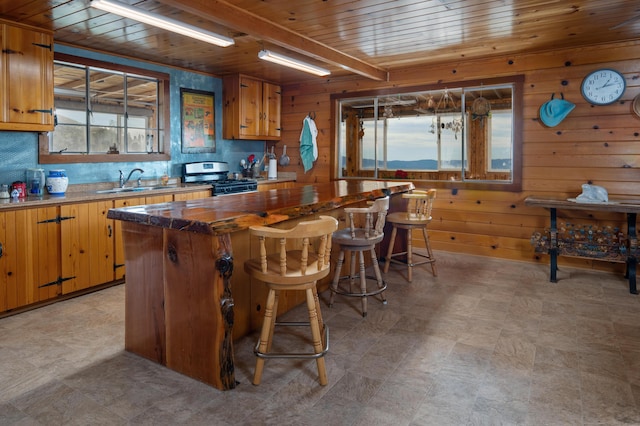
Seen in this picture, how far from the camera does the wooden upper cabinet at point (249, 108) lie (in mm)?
5754

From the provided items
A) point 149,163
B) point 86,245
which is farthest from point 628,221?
point 149,163

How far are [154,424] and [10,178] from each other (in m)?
2.97

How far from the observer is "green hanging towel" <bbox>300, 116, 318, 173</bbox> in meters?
6.21

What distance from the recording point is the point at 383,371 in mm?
2428

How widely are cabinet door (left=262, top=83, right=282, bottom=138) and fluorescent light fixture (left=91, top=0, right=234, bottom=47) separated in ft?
7.94

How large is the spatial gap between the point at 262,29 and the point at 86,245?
2342 millimetres

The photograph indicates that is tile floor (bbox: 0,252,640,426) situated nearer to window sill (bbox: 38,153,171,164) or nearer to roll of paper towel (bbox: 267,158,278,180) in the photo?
window sill (bbox: 38,153,171,164)

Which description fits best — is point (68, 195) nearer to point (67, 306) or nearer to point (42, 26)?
point (67, 306)

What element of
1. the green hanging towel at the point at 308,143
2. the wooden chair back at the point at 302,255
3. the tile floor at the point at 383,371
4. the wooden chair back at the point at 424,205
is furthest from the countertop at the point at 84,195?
the wooden chair back at the point at 424,205

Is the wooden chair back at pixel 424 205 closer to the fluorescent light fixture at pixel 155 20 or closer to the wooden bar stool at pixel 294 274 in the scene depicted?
the wooden bar stool at pixel 294 274

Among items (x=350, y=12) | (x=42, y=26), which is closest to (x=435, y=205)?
(x=350, y=12)

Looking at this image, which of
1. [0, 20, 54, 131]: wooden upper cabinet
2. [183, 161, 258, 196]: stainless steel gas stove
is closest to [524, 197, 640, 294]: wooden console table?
[183, 161, 258, 196]: stainless steel gas stove

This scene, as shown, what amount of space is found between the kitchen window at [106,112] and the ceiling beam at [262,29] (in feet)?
6.26

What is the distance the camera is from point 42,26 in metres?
3.67
